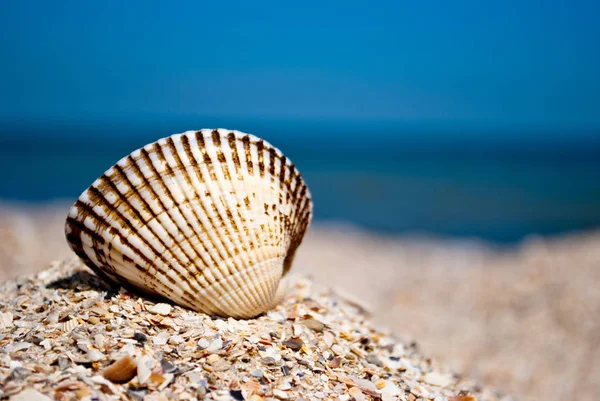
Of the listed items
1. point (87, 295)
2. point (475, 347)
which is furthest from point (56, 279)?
point (475, 347)

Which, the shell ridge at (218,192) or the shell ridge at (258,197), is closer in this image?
the shell ridge at (218,192)

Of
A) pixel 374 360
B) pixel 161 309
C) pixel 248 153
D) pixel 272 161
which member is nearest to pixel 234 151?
pixel 248 153

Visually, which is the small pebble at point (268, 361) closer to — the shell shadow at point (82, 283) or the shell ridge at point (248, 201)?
the shell ridge at point (248, 201)

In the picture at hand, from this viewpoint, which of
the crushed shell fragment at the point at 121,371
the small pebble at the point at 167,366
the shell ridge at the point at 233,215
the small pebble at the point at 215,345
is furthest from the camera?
the shell ridge at the point at 233,215

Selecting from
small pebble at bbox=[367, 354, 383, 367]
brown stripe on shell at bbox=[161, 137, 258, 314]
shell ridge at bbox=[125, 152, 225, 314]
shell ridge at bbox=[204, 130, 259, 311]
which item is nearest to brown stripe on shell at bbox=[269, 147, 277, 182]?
shell ridge at bbox=[204, 130, 259, 311]

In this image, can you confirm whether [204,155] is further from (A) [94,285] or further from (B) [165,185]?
(A) [94,285]

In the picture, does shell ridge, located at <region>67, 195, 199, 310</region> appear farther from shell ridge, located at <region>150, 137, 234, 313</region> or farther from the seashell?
shell ridge, located at <region>150, 137, 234, 313</region>

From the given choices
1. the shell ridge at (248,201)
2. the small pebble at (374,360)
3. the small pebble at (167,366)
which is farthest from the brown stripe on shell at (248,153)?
the small pebble at (374,360)
